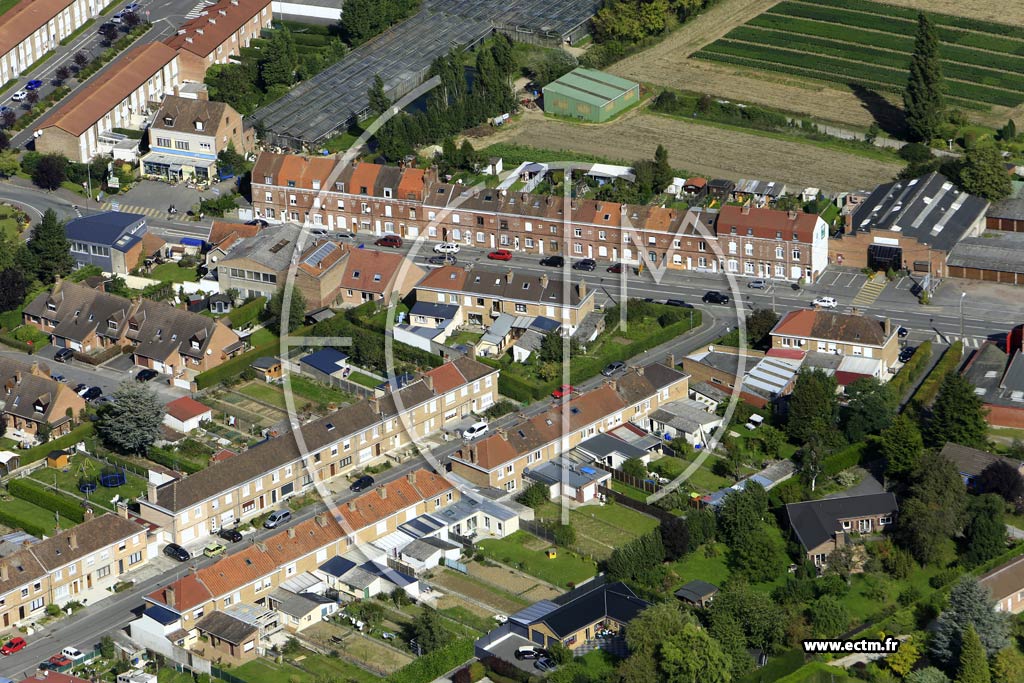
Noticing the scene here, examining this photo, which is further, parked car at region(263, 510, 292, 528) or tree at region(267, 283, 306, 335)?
tree at region(267, 283, 306, 335)

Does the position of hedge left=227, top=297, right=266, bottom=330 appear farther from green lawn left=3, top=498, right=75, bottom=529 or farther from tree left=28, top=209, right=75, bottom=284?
green lawn left=3, top=498, right=75, bottom=529

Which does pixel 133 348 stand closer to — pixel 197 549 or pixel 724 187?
pixel 197 549

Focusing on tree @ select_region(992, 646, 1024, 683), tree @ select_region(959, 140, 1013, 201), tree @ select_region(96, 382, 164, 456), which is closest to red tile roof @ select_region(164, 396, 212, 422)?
tree @ select_region(96, 382, 164, 456)

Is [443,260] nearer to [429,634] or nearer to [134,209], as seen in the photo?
[134,209]

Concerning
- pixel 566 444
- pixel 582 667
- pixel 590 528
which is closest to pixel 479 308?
pixel 566 444

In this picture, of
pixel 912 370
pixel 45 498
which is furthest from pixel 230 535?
pixel 912 370
